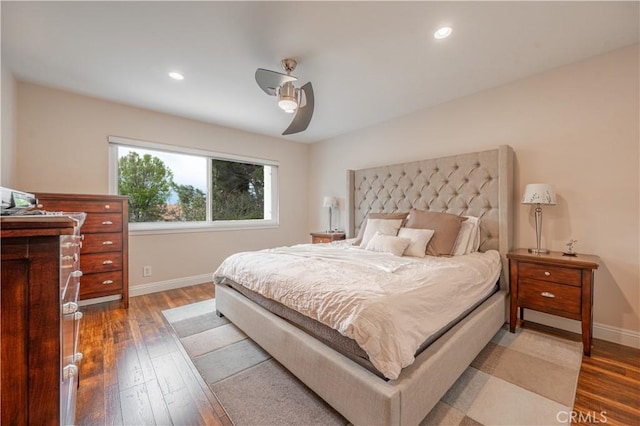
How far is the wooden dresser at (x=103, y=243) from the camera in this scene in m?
2.74

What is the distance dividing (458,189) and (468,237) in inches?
23.6

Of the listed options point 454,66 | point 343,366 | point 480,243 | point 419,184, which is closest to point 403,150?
point 419,184

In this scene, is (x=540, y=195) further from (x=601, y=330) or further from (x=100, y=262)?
(x=100, y=262)

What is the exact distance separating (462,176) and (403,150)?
964 millimetres

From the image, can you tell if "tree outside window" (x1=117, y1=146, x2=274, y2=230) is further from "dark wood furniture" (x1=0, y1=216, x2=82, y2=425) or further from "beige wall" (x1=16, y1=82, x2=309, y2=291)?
"dark wood furniture" (x1=0, y1=216, x2=82, y2=425)

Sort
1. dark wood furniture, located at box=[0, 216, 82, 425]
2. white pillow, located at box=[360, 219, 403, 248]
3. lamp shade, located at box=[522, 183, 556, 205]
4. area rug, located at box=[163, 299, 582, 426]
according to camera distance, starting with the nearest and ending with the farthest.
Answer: dark wood furniture, located at box=[0, 216, 82, 425], area rug, located at box=[163, 299, 582, 426], lamp shade, located at box=[522, 183, 556, 205], white pillow, located at box=[360, 219, 403, 248]

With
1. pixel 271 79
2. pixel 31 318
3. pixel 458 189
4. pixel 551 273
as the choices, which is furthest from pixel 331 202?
pixel 31 318

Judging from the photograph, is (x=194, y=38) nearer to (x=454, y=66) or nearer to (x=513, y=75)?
(x=454, y=66)

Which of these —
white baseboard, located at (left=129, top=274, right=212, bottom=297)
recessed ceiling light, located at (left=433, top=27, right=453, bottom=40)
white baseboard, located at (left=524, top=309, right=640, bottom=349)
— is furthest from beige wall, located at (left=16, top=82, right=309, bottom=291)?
white baseboard, located at (left=524, top=309, right=640, bottom=349)

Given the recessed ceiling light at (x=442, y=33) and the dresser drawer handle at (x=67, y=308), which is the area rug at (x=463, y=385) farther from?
the recessed ceiling light at (x=442, y=33)

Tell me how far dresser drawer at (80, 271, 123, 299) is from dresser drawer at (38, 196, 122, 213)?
2.30 ft

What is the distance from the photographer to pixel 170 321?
2.65m

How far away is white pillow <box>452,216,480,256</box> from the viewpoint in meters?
2.65

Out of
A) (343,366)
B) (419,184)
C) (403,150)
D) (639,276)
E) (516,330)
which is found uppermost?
(403,150)
